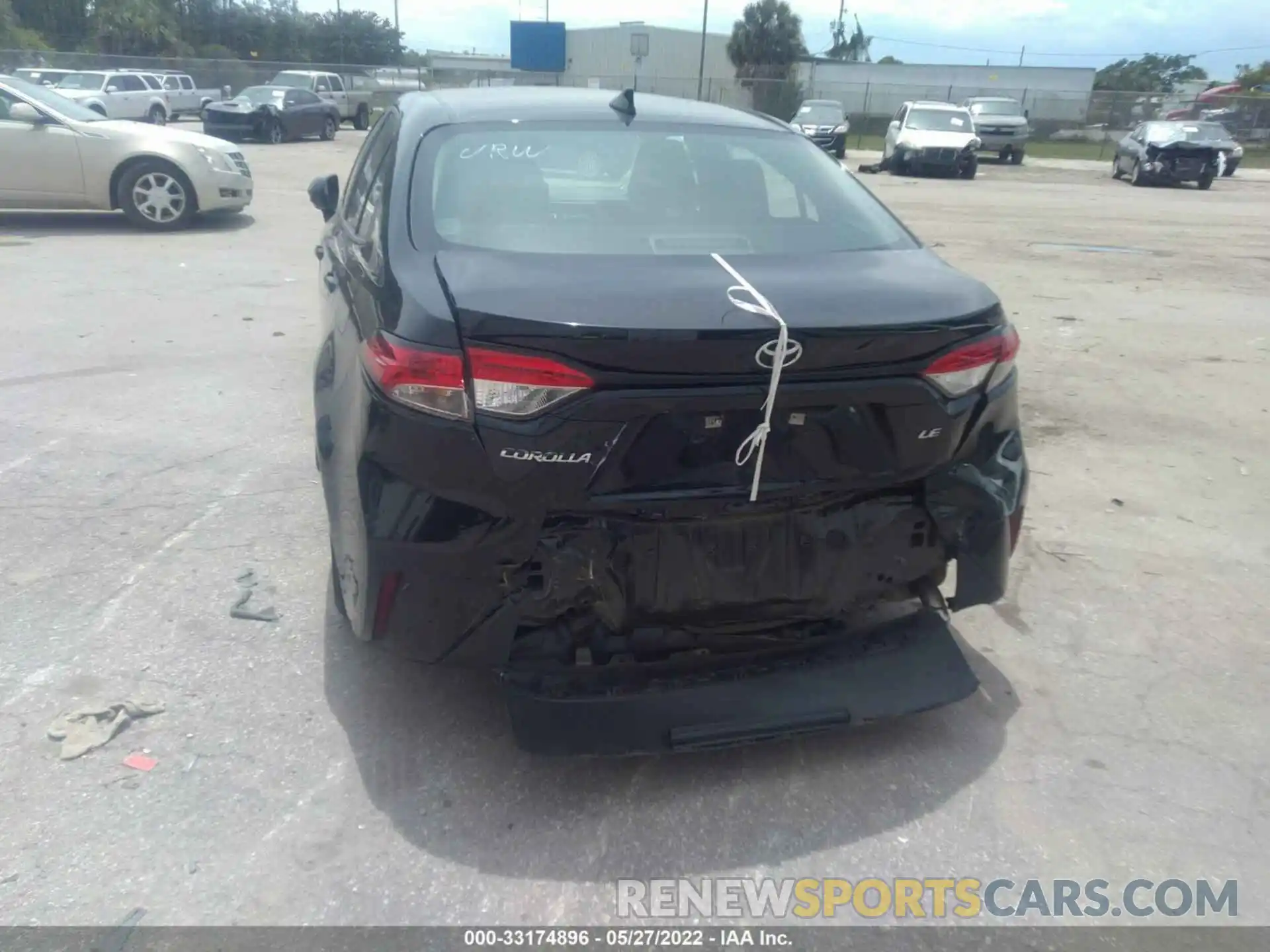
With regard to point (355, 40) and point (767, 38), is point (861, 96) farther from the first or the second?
point (355, 40)

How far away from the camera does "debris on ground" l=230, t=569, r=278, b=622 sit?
143 inches

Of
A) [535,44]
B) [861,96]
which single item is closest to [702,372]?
[861,96]

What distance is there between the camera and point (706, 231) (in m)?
3.33

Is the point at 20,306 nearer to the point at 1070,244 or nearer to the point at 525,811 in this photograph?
the point at 525,811

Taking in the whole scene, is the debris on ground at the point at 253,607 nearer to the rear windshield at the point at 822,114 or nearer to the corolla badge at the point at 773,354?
the corolla badge at the point at 773,354

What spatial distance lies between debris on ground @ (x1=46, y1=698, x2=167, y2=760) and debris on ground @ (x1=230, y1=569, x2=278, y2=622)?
548 millimetres

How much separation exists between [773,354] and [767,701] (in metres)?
0.97

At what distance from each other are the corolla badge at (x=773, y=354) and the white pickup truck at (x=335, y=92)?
98.2 ft

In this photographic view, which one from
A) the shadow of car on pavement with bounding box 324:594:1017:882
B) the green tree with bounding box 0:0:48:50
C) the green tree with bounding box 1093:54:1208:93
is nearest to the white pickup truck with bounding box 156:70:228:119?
the green tree with bounding box 0:0:48:50

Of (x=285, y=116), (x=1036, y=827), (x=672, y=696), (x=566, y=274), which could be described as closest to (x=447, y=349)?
(x=566, y=274)

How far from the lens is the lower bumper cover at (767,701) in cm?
275

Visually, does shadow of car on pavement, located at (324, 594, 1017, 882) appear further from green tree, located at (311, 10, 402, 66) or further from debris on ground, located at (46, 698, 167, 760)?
green tree, located at (311, 10, 402, 66)

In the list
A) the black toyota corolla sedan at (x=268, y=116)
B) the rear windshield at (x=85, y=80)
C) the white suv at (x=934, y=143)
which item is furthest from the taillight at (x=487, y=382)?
the rear windshield at (x=85, y=80)

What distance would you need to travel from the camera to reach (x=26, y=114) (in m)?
10.5
